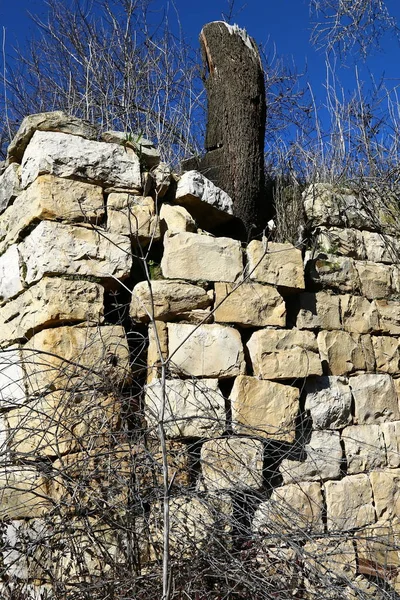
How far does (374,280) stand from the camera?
4.73m

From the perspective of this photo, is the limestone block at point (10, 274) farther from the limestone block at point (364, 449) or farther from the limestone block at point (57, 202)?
the limestone block at point (364, 449)

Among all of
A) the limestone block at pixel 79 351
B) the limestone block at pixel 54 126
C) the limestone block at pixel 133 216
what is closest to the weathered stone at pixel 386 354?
the limestone block at pixel 133 216

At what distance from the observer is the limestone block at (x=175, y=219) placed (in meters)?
4.03

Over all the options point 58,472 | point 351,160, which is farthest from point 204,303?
point 351,160

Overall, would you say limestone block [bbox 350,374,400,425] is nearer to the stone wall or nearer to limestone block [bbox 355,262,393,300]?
the stone wall

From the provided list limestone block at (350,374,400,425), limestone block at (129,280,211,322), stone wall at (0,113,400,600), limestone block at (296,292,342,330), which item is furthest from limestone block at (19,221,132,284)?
limestone block at (350,374,400,425)

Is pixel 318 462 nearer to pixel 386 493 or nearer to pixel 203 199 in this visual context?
pixel 386 493

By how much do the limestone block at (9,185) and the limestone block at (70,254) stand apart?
0.42m

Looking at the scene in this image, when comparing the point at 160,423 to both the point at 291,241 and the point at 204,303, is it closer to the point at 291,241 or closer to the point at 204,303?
the point at 204,303

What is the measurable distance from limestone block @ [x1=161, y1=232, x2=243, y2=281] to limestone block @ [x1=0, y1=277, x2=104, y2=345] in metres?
0.44

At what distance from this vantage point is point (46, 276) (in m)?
3.59

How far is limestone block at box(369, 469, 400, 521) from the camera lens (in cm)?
424

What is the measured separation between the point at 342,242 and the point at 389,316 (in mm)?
563

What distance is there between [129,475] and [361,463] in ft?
5.71
